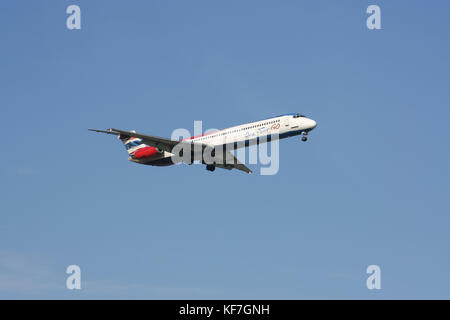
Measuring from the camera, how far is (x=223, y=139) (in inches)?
3639

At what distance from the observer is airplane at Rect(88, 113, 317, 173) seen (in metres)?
89.0

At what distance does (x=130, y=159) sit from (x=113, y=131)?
60.4ft

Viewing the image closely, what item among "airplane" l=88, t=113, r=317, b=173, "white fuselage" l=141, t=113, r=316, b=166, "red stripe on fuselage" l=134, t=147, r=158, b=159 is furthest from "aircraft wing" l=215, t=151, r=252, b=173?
"red stripe on fuselage" l=134, t=147, r=158, b=159

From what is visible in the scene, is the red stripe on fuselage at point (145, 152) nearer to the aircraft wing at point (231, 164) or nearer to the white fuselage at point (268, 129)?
the aircraft wing at point (231, 164)

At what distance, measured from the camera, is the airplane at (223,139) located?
89.0m

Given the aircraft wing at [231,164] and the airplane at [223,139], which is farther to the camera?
the aircraft wing at [231,164]

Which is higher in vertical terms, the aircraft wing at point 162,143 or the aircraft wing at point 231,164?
the aircraft wing at point 162,143

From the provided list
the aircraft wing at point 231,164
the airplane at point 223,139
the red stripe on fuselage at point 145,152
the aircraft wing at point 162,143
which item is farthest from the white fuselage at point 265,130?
the red stripe on fuselage at point 145,152

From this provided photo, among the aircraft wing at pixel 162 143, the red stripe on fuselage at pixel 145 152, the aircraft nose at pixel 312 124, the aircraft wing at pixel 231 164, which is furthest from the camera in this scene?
the aircraft wing at pixel 231 164
